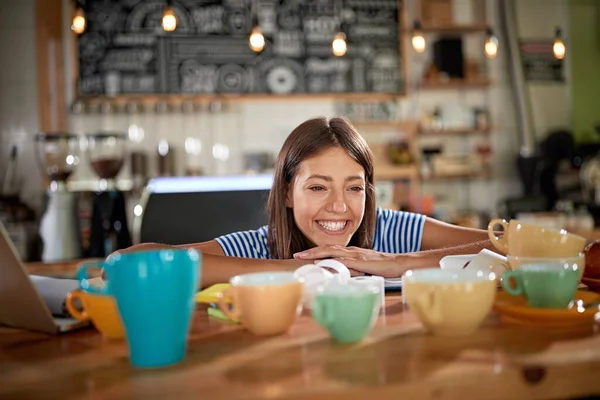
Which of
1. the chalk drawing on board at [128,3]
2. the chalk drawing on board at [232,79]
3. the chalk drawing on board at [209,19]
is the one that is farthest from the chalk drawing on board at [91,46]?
the chalk drawing on board at [232,79]

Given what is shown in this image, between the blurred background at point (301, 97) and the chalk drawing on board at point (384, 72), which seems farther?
the chalk drawing on board at point (384, 72)

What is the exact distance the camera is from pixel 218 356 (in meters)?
0.80

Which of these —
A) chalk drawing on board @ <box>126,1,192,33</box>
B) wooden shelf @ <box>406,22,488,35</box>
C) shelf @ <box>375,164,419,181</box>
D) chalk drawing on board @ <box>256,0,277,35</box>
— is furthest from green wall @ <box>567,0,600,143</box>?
chalk drawing on board @ <box>126,1,192,33</box>

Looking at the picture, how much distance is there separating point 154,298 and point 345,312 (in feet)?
0.80

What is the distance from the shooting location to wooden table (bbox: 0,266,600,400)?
67 centimetres

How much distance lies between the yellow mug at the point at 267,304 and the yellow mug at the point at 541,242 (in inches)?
20.0

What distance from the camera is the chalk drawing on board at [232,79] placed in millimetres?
5227

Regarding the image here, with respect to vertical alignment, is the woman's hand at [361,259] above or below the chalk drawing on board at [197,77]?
below

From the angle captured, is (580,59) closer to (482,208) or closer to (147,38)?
(482,208)

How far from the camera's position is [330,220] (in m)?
1.75

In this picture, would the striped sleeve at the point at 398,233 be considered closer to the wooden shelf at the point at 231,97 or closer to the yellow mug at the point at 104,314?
the yellow mug at the point at 104,314

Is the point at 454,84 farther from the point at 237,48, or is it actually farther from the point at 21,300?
the point at 21,300

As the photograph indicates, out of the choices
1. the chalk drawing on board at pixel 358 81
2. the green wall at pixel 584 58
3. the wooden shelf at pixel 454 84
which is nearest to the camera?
the chalk drawing on board at pixel 358 81

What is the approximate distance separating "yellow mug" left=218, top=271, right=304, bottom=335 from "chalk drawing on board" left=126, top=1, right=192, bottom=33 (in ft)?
15.1
